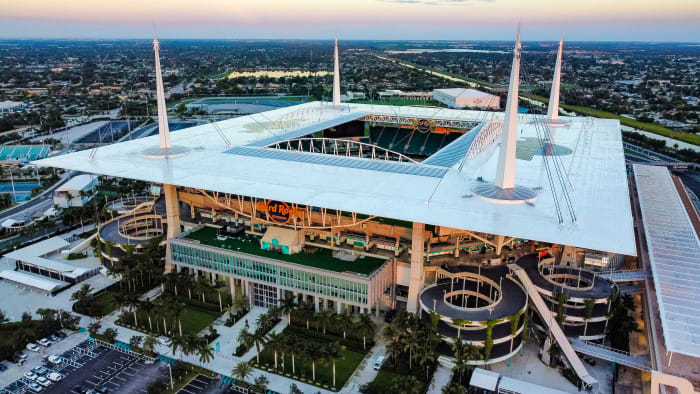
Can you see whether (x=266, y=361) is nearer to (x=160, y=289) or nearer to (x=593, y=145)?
(x=160, y=289)

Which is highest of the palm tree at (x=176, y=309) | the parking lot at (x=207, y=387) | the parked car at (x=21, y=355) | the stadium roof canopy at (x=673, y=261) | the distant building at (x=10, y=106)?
the distant building at (x=10, y=106)

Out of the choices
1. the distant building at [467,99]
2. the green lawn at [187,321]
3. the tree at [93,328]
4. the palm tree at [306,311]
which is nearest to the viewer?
the tree at [93,328]

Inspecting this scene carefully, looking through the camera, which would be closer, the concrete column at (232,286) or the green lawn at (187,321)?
the green lawn at (187,321)

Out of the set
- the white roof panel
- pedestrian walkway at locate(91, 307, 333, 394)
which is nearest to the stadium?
pedestrian walkway at locate(91, 307, 333, 394)

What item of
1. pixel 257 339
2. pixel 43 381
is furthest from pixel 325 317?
pixel 43 381

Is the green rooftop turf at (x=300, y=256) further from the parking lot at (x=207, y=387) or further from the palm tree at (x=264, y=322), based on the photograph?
the parking lot at (x=207, y=387)

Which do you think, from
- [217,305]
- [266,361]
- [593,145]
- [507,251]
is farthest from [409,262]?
[593,145]

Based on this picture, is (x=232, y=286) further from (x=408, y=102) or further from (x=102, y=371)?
(x=408, y=102)

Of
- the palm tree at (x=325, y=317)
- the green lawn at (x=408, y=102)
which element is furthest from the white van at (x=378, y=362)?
the green lawn at (x=408, y=102)

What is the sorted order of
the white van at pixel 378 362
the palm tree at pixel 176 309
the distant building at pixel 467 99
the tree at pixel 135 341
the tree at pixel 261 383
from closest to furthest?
the tree at pixel 261 383 < the white van at pixel 378 362 < the tree at pixel 135 341 < the palm tree at pixel 176 309 < the distant building at pixel 467 99
